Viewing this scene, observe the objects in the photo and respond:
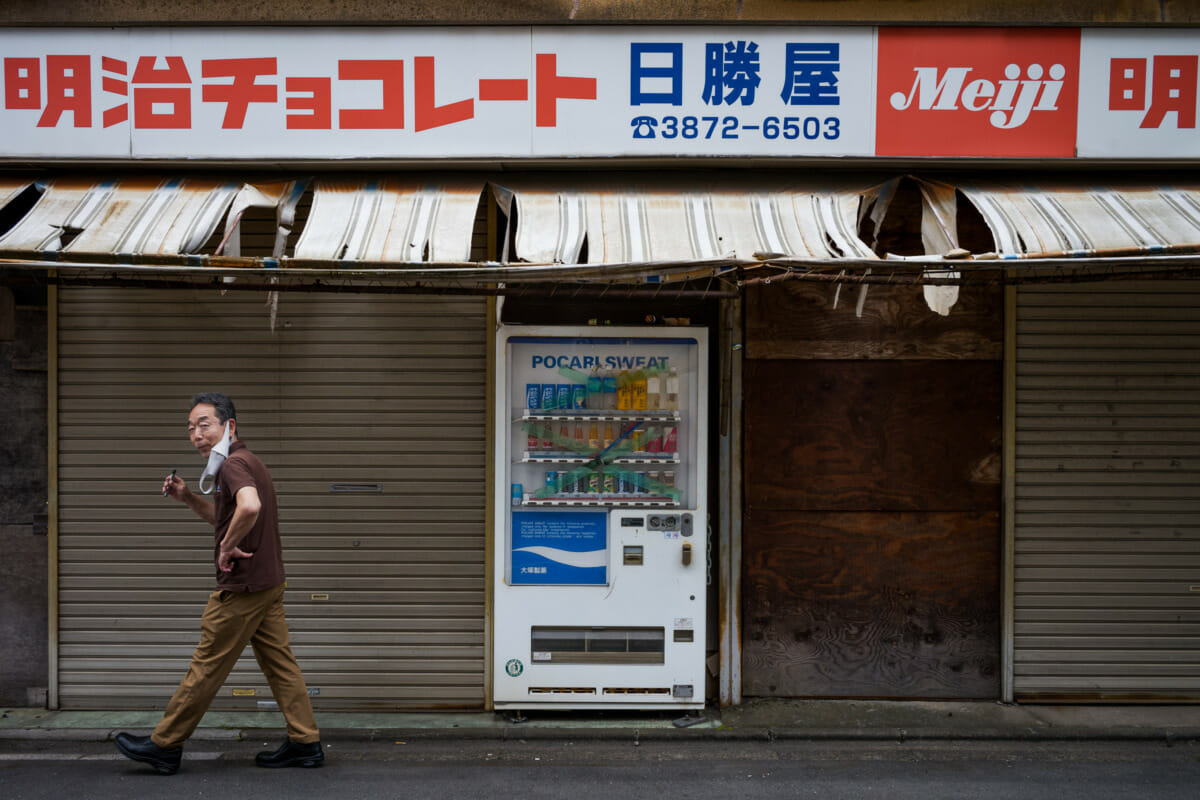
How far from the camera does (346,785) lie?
4.79 metres

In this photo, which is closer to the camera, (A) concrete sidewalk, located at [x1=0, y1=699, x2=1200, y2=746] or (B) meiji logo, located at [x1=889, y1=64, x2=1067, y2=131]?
(A) concrete sidewalk, located at [x1=0, y1=699, x2=1200, y2=746]

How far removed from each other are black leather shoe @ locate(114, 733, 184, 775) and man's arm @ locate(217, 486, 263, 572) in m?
1.16

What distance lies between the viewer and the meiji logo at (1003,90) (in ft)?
18.7

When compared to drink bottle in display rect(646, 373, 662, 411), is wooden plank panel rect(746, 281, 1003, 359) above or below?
above

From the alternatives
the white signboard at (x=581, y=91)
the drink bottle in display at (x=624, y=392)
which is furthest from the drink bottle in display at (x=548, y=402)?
the white signboard at (x=581, y=91)

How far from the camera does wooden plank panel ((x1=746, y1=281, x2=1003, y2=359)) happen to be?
19.9 feet

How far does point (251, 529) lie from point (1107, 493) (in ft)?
18.8

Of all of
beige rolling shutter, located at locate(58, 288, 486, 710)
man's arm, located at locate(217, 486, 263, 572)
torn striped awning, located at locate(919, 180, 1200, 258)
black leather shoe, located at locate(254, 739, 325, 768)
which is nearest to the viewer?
man's arm, located at locate(217, 486, 263, 572)

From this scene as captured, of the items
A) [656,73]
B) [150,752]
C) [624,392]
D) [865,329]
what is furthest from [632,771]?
[656,73]

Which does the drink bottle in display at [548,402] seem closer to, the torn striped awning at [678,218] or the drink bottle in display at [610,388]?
the drink bottle in display at [610,388]

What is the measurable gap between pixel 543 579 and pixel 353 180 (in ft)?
10.1

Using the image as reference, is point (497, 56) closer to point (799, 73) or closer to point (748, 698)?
point (799, 73)

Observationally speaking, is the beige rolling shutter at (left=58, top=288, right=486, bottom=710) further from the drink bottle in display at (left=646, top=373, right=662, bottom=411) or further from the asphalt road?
the drink bottle in display at (left=646, top=373, right=662, bottom=411)

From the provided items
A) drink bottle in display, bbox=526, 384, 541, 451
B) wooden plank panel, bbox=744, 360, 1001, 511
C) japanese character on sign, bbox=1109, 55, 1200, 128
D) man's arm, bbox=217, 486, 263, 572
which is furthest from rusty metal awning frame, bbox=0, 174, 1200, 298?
man's arm, bbox=217, 486, 263, 572
